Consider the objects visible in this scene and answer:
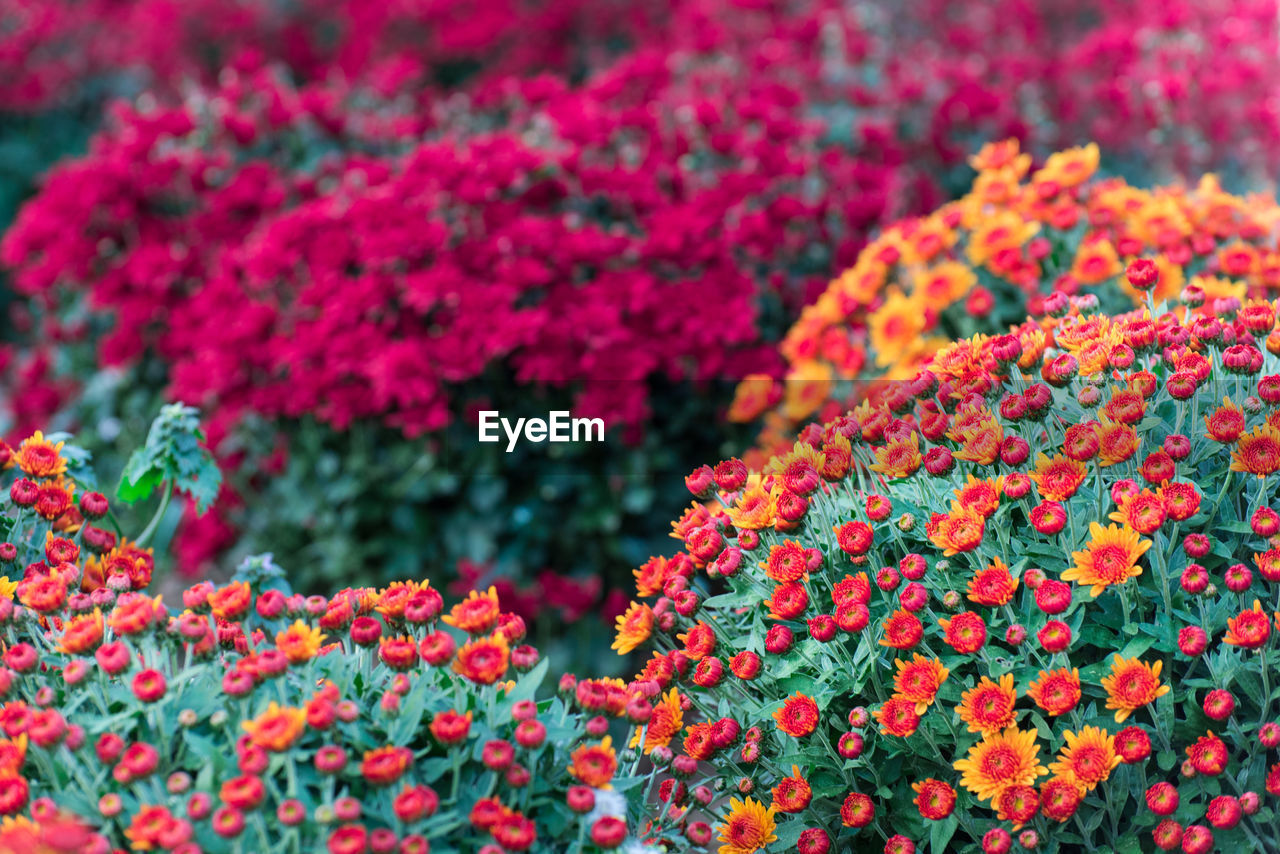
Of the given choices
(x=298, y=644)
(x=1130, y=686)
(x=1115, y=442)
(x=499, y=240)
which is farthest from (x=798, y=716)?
(x=499, y=240)

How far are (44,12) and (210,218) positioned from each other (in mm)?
4011

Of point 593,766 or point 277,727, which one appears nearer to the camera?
point 277,727

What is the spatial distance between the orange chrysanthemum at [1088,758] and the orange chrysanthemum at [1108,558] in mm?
173

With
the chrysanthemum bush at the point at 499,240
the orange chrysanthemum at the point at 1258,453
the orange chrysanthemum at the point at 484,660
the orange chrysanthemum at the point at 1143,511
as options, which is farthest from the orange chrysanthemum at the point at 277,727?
the chrysanthemum bush at the point at 499,240

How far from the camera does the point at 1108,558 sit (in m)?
1.51

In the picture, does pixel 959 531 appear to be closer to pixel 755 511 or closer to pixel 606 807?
pixel 755 511

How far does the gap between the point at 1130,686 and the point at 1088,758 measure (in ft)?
0.34

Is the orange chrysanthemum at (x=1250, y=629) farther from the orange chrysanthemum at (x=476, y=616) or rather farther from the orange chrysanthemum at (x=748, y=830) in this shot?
the orange chrysanthemum at (x=476, y=616)

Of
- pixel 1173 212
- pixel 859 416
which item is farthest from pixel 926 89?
pixel 859 416

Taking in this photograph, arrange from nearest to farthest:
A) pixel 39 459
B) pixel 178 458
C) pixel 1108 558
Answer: pixel 1108 558 → pixel 39 459 → pixel 178 458

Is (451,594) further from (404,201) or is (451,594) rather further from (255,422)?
(404,201)

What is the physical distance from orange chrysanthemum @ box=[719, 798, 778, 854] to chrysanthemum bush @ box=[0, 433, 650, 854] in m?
0.19

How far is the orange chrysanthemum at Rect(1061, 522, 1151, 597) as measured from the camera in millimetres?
1491

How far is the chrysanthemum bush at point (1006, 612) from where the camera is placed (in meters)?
1.51
